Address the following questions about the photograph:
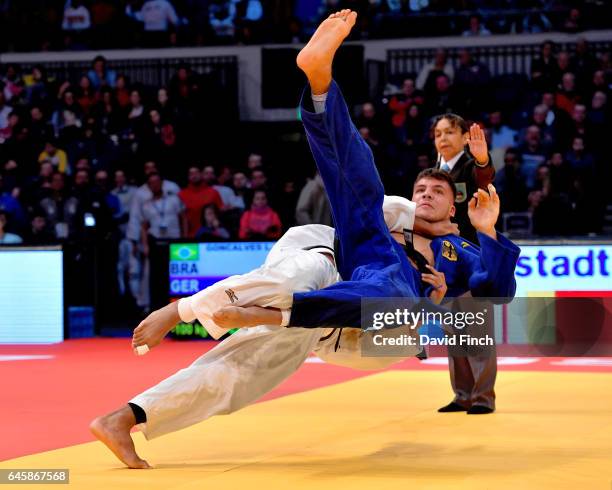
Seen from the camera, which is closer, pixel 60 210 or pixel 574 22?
pixel 60 210

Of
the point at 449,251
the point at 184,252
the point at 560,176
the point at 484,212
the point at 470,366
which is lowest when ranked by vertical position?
the point at 470,366

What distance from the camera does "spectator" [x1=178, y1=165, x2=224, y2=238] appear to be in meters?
13.2

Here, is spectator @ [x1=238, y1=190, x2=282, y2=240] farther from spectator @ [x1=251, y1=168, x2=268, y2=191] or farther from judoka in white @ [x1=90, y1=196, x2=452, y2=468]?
judoka in white @ [x1=90, y1=196, x2=452, y2=468]

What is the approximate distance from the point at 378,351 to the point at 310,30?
1326 centimetres

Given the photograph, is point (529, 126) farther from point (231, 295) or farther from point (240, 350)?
point (231, 295)

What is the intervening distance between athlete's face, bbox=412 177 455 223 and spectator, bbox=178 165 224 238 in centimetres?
778

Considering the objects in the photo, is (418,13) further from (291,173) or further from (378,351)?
(378,351)

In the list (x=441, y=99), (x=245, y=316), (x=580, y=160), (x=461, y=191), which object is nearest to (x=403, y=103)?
(x=441, y=99)

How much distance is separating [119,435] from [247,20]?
14038 millimetres

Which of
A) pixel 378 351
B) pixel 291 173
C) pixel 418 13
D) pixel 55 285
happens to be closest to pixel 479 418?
pixel 378 351

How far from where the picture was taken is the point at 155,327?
14.7 feet

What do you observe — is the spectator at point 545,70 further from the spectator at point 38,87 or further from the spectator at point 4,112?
the spectator at point 4,112

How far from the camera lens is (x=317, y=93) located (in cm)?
469

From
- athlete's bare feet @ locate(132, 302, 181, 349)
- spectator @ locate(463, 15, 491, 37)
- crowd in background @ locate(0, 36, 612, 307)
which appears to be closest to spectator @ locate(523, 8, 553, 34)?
spectator @ locate(463, 15, 491, 37)
